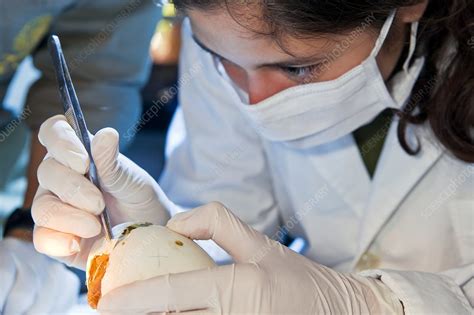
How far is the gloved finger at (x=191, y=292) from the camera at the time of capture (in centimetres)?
100

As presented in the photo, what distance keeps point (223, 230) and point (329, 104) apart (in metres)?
0.34

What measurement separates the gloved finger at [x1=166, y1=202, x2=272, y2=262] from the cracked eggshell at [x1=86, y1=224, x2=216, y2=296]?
0.04 meters

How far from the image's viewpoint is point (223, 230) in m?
1.14

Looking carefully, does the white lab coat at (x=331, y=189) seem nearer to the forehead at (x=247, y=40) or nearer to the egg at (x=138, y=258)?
the forehead at (x=247, y=40)

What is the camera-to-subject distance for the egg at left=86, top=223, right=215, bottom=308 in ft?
3.41

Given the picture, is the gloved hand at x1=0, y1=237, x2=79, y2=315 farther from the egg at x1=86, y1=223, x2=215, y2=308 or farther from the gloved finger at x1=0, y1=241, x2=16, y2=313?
the egg at x1=86, y1=223, x2=215, y2=308

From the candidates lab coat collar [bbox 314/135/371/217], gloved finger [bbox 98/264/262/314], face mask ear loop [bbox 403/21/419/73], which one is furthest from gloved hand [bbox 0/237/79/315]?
face mask ear loop [bbox 403/21/419/73]

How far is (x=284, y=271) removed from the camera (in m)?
1.09

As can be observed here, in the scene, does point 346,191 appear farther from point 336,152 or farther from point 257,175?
point 257,175

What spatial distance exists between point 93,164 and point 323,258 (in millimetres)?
733

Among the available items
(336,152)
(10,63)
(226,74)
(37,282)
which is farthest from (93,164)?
(336,152)

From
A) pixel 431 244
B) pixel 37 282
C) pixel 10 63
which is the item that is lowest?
pixel 37 282

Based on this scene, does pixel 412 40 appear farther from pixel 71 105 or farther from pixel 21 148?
pixel 21 148

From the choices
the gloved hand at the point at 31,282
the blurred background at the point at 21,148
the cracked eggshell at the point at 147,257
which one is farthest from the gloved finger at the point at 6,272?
the cracked eggshell at the point at 147,257
